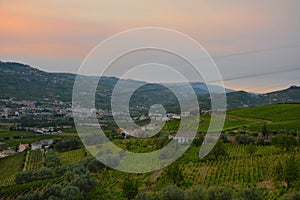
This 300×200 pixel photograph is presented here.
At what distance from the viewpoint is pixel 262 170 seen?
102ft

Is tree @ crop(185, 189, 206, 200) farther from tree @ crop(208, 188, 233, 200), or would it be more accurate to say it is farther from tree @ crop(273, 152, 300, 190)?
tree @ crop(273, 152, 300, 190)

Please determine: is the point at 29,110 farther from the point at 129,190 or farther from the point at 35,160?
the point at 129,190

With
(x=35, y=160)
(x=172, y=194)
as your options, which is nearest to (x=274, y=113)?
(x=35, y=160)

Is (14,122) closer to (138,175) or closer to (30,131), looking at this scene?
(30,131)

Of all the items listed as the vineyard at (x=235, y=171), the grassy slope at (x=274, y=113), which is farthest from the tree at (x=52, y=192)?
the grassy slope at (x=274, y=113)

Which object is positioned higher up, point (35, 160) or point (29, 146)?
point (29, 146)

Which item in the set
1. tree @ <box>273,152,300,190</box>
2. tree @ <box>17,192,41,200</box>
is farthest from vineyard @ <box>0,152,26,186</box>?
tree @ <box>273,152,300,190</box>

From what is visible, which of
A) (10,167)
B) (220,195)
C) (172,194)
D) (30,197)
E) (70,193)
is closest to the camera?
(220,195)

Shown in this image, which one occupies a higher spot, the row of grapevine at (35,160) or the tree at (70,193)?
the tree at (70,193)

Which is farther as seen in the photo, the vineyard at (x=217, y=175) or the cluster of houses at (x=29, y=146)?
the cluster of houses at (x=29, y=146)

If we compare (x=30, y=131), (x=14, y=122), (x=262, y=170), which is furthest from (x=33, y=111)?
(x=262, y=170)

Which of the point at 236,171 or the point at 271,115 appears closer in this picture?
the point at 236,171

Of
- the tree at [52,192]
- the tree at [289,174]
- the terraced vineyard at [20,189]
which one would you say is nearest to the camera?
the tree at [289,174]

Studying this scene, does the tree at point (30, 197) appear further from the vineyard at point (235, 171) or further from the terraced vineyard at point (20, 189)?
the vineyard at point (235, 171)
